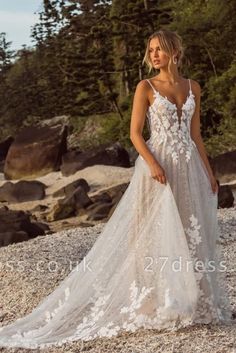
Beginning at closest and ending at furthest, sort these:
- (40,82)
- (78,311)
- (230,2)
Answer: (78,311) → (230,2) → (40,82)

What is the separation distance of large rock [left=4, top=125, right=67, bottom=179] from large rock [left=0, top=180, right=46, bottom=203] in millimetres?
2537

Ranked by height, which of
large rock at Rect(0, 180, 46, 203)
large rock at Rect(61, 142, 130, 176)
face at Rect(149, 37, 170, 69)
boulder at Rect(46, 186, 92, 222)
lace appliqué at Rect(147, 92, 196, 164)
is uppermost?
face at Rect(149, 37, 170, 69)

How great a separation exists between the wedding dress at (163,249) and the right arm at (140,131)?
0.05 meters

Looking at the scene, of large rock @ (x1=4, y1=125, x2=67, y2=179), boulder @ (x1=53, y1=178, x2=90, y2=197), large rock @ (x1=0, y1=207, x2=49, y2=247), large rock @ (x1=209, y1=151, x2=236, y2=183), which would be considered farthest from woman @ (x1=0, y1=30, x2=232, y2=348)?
large rock @ (x1=4, y1=125, x2=67, y2=179)

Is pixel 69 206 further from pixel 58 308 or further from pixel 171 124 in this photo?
pixel 171 124

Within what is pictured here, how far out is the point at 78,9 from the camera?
100 ft

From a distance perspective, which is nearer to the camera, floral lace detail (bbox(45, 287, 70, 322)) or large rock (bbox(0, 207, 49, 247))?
floral lace detail (bbox(45, 287, 70, 322))

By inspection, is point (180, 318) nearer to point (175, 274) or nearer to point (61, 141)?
point (175, 274)

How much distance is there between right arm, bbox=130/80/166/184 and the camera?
13.9 feet

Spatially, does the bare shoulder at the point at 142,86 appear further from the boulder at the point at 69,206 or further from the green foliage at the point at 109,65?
the green foliage at the point at 109,65

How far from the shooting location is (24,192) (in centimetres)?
1828

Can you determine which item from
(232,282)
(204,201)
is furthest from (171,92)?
(232,282)

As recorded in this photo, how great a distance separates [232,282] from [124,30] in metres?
21.1

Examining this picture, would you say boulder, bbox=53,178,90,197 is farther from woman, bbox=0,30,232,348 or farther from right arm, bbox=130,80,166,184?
right arm, bbox=130,80,166,184
